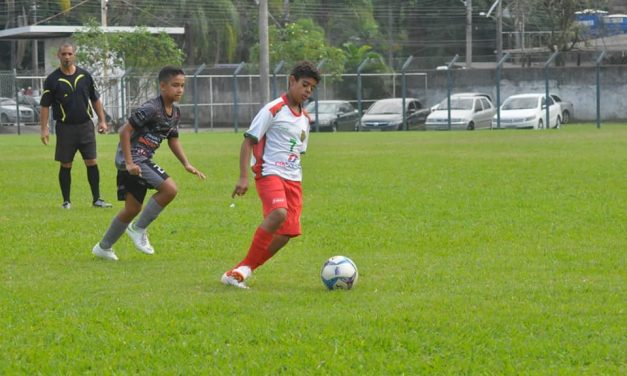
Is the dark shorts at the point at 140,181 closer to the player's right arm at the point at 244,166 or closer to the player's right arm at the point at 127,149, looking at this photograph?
the player's right arm at the point at 127,149

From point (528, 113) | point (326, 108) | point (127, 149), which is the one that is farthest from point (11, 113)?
point (127, 149)

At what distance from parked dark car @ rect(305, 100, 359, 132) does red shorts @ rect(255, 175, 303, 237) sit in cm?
3209

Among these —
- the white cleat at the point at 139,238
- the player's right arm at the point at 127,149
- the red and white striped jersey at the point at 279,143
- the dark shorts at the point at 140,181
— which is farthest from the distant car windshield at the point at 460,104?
the red and white striped jersey at the point at 279,143

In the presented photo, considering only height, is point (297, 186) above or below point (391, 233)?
above

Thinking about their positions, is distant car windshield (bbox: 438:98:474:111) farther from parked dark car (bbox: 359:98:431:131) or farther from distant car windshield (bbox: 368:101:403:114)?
distant car windshield (bbox: 368:101:403:114)

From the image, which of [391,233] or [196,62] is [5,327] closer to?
[391,233]

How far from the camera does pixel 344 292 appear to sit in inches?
294

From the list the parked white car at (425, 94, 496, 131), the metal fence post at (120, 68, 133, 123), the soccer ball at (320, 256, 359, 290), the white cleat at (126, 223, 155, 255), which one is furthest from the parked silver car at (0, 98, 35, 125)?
the soccer ball at (320, 256, 359, 290)

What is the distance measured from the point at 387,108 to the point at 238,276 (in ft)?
109

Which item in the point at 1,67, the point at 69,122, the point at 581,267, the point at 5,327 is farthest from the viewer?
the point at 1,67

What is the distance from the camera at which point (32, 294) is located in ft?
24.7

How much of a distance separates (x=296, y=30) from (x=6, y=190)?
99.4 feet

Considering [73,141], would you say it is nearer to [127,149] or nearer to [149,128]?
[149,128]

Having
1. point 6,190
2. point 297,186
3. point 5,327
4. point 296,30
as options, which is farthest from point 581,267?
point 296,30
